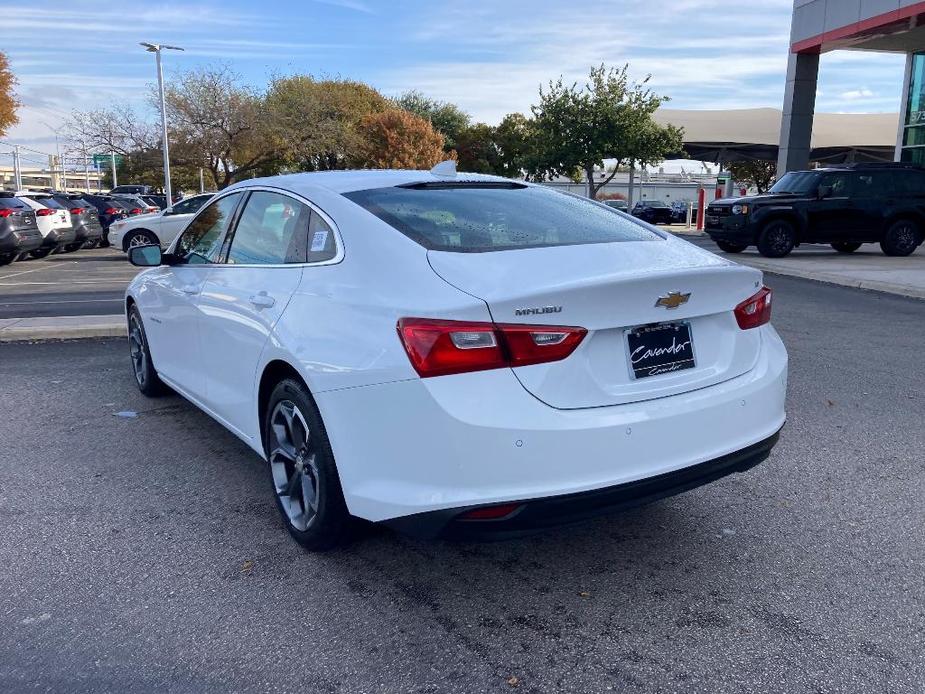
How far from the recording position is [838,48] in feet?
80.7

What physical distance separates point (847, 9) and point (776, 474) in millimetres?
22363

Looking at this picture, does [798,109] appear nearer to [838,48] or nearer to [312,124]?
[838,48]

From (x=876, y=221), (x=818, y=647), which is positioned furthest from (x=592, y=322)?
(x=876, y=221)

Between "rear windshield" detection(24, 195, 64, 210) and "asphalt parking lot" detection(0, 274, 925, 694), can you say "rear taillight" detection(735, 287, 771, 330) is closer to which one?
"asphalt parking lot" detection(0, 274, 925, 694)

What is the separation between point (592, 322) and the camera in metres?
2.75

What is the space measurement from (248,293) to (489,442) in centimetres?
166

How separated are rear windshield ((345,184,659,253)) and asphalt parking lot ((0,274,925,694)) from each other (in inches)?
52.8

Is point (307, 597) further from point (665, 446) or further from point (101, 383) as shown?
point (101, 383)

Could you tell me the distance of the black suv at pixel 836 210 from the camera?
17422 millimetres

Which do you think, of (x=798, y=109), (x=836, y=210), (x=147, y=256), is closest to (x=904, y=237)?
(x=836, y=210)

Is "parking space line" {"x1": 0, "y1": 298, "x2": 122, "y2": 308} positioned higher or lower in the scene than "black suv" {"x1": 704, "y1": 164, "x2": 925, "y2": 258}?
lower

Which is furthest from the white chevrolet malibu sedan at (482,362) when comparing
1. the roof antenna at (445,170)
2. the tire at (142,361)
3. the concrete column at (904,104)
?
the concrete column at (904,104)

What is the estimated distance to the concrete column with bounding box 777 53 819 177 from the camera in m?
25.2

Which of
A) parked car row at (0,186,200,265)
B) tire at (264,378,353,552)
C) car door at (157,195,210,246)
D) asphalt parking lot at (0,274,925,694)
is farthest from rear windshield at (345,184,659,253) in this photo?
car door at (157,195,210,246)
